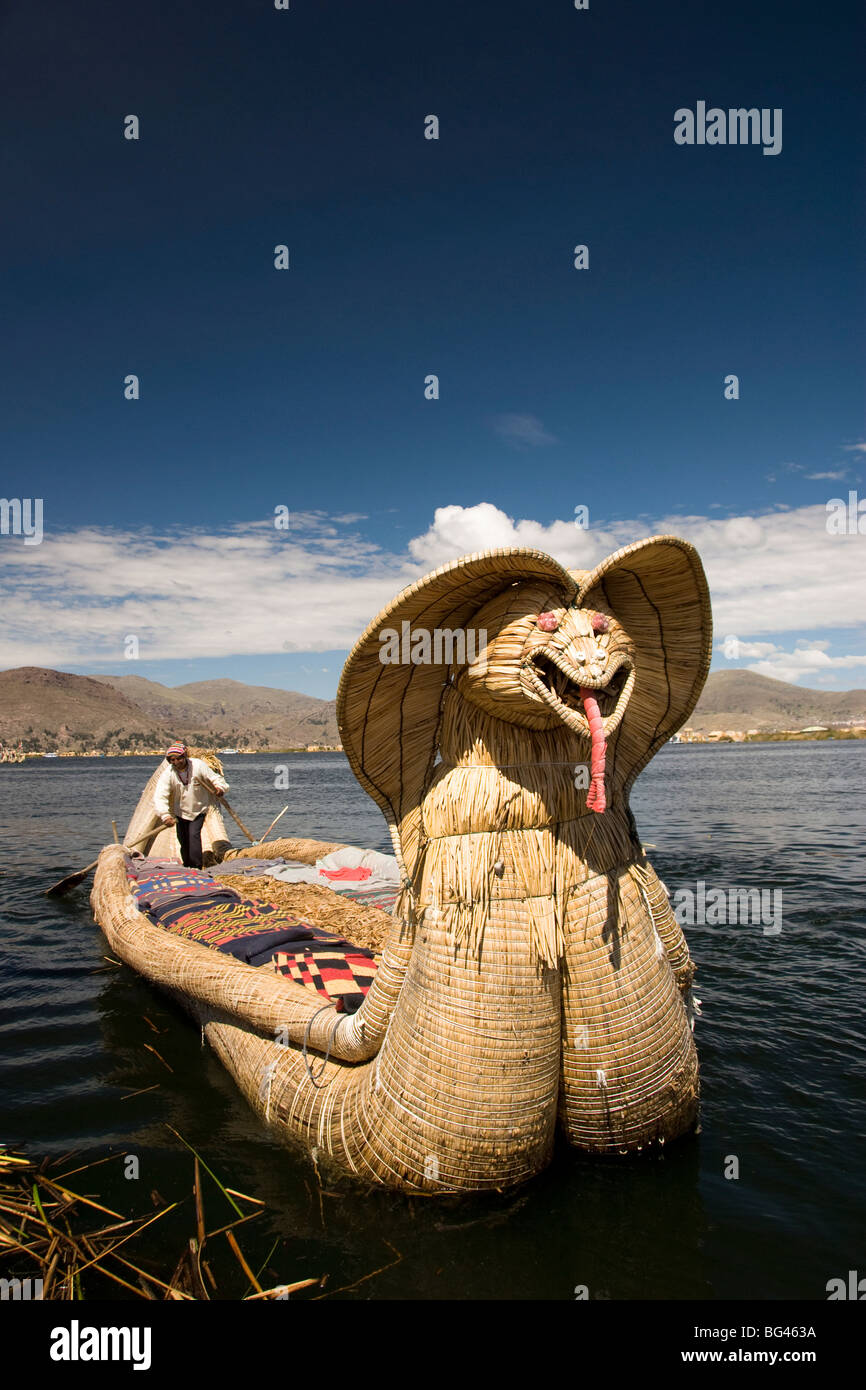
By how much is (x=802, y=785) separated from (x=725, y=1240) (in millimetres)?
34856

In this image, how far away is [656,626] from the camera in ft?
11.8

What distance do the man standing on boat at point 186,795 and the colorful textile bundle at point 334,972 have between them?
5129mm

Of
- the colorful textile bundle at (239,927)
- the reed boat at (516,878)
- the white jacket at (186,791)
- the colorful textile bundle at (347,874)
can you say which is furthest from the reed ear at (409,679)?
the white jacket at (186,791)

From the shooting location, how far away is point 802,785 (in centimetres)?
3406

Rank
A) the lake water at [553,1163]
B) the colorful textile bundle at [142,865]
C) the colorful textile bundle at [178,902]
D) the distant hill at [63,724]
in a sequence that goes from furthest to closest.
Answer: the distant hill at [63,724], the colorful textile bundle at [142,865], the colorful textile bundle at [178,902], the lake water at [553,1163]

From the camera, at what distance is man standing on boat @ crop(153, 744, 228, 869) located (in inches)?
396

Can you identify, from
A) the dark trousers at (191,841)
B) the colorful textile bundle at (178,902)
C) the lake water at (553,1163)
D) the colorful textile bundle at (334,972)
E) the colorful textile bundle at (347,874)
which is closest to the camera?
the lake water at (553,1163)

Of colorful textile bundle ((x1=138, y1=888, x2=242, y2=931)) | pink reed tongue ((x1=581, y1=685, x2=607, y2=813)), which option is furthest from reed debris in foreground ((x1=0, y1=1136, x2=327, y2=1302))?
colorful textile bundle ((x1=138, y1=888, x2=242, y2=931))

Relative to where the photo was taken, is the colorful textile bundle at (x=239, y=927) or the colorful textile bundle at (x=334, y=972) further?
the colorful textile bundle at (x=239, y=927)

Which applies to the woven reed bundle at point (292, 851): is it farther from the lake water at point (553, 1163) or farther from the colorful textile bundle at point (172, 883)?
the lake water at point (553, 1163)

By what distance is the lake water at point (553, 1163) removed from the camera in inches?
125

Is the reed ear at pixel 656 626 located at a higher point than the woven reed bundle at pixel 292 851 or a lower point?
higher

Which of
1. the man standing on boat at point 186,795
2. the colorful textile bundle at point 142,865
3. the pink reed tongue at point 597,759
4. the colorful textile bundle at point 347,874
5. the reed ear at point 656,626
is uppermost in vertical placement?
the reed ear at point 656,626

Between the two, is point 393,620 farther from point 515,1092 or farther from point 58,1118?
point 58,1118
